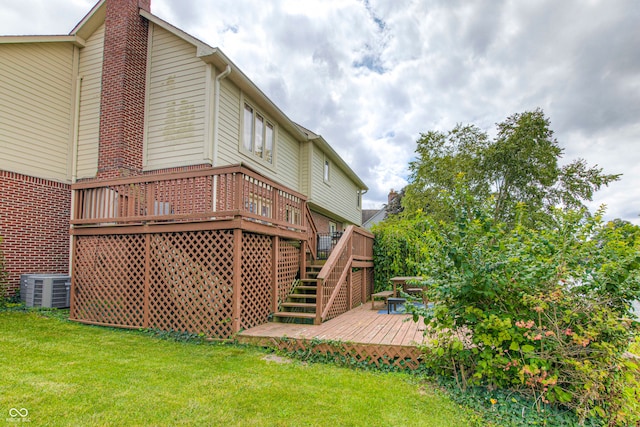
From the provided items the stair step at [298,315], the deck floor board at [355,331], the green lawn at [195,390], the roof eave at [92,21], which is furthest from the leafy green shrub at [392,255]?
the roof eave at [92,21]

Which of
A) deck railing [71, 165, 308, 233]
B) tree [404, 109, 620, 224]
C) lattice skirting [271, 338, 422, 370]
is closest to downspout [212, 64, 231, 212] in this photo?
deck railing [71, 165, 308, 233]

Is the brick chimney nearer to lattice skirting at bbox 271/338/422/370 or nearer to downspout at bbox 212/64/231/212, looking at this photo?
downspout at bbox 212/64/231/212

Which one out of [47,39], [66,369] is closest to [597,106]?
[66,369]

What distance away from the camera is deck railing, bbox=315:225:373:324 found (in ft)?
22.2

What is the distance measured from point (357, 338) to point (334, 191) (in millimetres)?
12900

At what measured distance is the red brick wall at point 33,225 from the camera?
26.7ft

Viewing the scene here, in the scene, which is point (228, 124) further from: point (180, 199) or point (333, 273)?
point (333, 273)

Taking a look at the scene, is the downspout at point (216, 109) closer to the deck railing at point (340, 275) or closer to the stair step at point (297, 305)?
the deck railing at point (340, 275)

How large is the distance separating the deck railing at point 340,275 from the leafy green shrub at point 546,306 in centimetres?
306

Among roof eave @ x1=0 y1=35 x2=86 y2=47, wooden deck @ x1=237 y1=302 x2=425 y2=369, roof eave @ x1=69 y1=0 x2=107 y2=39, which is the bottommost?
wooden deck @ x1=237 y1=302 x2=425 y2=369

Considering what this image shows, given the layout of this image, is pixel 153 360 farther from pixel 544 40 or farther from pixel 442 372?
pixel 544 40

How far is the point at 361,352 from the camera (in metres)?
4.75

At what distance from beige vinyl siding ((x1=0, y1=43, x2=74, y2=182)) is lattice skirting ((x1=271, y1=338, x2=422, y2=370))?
8.35m

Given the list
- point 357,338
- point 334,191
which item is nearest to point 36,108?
point 357,338
